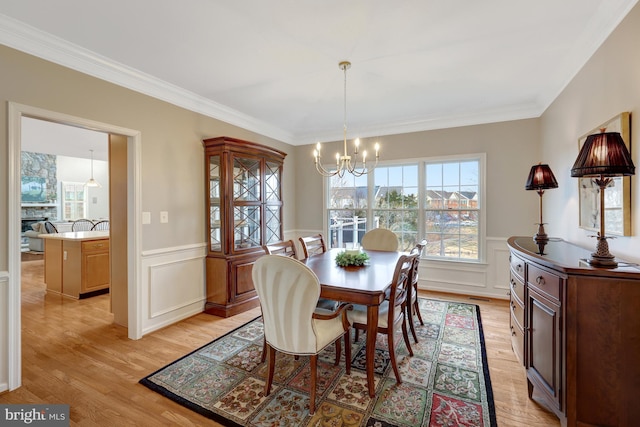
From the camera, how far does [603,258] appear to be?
148 centimetres

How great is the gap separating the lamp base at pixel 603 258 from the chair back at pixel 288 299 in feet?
4.90

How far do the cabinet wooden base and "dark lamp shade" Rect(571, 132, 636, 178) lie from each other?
11.5ft

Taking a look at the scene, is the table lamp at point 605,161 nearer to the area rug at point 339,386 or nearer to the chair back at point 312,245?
the area rug at point 339,386

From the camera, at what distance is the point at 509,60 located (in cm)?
262

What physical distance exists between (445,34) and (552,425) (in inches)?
109

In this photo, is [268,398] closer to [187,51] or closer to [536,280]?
[536,280]

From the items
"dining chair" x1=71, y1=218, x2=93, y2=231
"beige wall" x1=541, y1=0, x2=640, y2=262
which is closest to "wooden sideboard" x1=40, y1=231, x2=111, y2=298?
"dining chair" x1=71, y1=218, x2=93, y2=231

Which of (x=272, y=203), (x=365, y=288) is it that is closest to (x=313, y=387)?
(x=365, y=288)

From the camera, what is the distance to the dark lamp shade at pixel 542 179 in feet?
8.25

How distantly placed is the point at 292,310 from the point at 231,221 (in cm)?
202

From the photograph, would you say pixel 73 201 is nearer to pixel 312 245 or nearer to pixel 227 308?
pixel 227 308

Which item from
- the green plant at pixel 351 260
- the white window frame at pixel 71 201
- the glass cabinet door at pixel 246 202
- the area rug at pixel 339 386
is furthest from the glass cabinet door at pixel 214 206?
the white window frame at pixel 71 201

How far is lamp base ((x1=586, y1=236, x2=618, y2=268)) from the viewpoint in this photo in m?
1.45

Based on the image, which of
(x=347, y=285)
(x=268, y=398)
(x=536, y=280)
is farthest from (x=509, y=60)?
(x=268, y=398)
